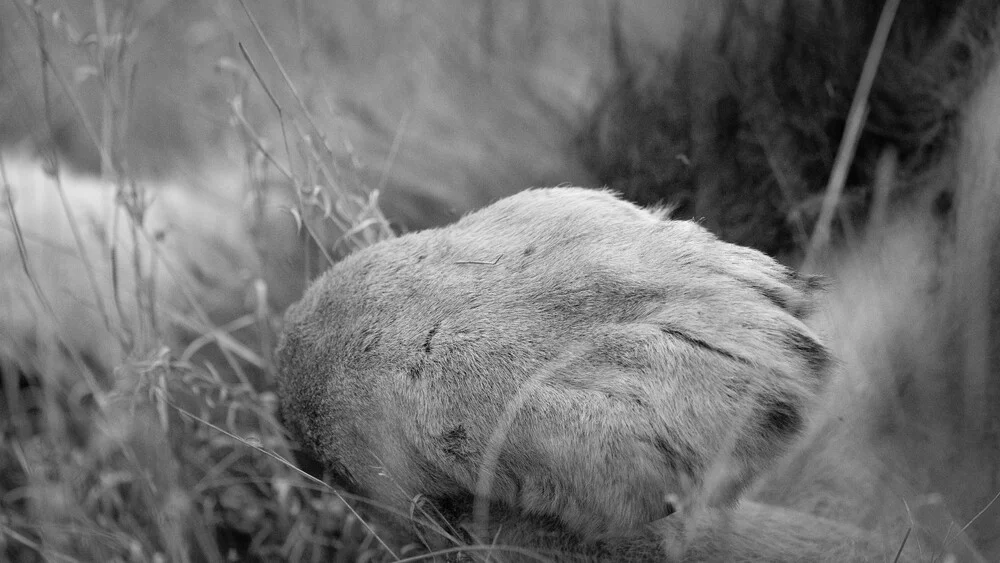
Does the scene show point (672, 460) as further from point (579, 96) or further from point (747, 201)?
point (579, 96)

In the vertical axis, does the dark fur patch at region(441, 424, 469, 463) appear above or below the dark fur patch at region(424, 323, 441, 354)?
below

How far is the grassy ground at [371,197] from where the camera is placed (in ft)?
4.31

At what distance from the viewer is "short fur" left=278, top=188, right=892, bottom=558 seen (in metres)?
0.95

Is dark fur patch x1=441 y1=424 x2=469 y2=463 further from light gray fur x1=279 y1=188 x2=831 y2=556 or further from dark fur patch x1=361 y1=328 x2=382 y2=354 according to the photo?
dark fur patch x1=361 y1=328 x2=382 y2=354

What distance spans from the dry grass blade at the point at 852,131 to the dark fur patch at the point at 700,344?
1.52 ft

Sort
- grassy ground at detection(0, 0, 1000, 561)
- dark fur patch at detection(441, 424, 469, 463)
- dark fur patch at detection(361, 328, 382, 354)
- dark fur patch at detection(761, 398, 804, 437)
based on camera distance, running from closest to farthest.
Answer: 1. dark fur patch at detection(761, 398, 804, 437)
2. dark fur patch at detection(441, 424, 469, 463)
3. dark fur patch at detection(361, 328, 382, 354)
4. grassy ground at detection(0, 0, 1000, 561)

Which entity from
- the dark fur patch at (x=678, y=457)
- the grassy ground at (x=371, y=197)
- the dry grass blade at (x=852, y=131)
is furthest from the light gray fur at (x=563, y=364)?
the dry grass blade at (x=852, y=131)

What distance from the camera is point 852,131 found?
4.58ft

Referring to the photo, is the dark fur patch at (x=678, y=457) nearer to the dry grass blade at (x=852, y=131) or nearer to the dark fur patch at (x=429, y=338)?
the dark fur patch at (x=429, y=338)

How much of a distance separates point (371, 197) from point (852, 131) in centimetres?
84

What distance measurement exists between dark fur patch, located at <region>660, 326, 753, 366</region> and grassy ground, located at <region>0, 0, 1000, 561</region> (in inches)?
13.7

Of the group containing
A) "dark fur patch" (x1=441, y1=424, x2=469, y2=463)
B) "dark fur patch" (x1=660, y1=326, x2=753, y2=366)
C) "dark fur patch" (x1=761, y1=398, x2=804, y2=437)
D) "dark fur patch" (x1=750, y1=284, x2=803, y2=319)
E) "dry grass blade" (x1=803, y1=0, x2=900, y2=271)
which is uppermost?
"dry grass blade" (x1=803, y1=0, x2=900, y2=271)

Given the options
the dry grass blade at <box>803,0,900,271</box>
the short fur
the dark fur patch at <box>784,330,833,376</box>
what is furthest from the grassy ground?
the dark fur patch at <box>784,330,833,376</box>

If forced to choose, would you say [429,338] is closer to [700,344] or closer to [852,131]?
[700,344]
